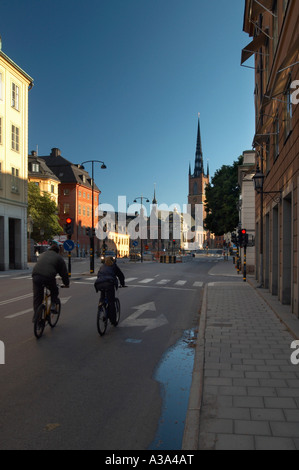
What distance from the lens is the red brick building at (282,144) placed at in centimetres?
984

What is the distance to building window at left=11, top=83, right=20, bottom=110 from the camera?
32.4 metres

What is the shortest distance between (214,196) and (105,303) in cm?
4981

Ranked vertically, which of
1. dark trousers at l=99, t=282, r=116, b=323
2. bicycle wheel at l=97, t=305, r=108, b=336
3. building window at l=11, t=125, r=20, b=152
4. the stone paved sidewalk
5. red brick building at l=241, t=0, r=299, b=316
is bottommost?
the stone paved sidewalk

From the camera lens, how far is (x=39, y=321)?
7.89 m

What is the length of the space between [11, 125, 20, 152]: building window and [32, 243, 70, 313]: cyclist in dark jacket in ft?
88.6

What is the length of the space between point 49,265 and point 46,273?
194mm

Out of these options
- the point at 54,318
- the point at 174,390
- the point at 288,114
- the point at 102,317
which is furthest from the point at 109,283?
the point at 288,114

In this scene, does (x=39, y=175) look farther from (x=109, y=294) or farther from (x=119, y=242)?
(x=109, y=294)

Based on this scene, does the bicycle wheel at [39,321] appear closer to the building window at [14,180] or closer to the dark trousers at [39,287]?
the dark trousers at [39,287]

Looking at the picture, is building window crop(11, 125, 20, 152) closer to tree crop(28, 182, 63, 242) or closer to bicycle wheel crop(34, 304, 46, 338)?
tree crop(28, 182, 63, 242)

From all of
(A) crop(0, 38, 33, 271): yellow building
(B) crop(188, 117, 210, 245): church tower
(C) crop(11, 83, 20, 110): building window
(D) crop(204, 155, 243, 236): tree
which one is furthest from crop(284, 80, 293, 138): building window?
(B) crop(188, 117, 210, 245): church tower

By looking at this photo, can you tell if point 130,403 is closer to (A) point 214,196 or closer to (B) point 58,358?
(B) point 58,358

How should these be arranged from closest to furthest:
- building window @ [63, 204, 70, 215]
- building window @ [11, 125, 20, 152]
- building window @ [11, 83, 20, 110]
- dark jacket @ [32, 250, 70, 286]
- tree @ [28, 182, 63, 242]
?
dark jacket @ [32, 250, 70, 286]
building window @ [11, 83, 20, 110]
building window @ [11, 125, 20, 152]
tree @ [28, 182, 63, 242]
building window @ [63, 204, 70, 215]
